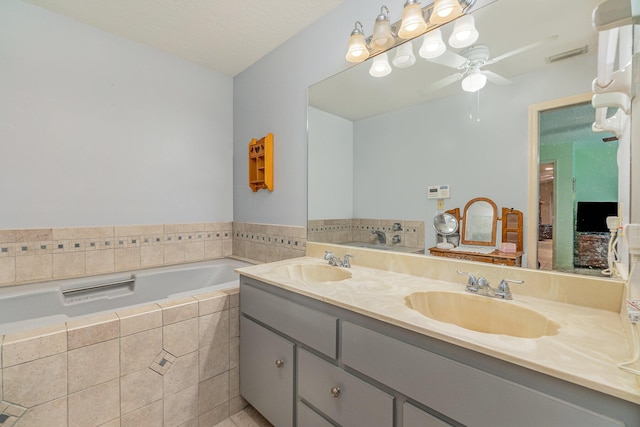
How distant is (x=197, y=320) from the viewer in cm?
149

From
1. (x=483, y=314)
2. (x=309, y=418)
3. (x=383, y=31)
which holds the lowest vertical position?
(x=309, y=418)

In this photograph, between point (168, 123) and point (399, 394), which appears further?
point (168, 123)

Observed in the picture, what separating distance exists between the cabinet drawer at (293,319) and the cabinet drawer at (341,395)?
0.23ft

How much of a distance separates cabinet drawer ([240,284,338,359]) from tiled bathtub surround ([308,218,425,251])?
64 cm

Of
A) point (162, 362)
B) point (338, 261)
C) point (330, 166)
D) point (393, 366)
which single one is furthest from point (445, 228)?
point (162, 362)

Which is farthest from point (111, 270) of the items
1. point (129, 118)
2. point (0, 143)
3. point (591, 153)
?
point (591, 153)

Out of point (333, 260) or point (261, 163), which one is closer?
point (333, 260)

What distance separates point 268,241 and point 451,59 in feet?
5.77

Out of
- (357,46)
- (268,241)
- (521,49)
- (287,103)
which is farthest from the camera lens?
(268,241)

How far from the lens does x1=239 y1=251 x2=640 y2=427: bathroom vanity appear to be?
597 millimetres

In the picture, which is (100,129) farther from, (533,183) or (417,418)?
(533,183)

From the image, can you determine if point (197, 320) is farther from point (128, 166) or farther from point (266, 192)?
point (128, 166)

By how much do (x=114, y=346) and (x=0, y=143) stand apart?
1.50 m

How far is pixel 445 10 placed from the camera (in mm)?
1236
